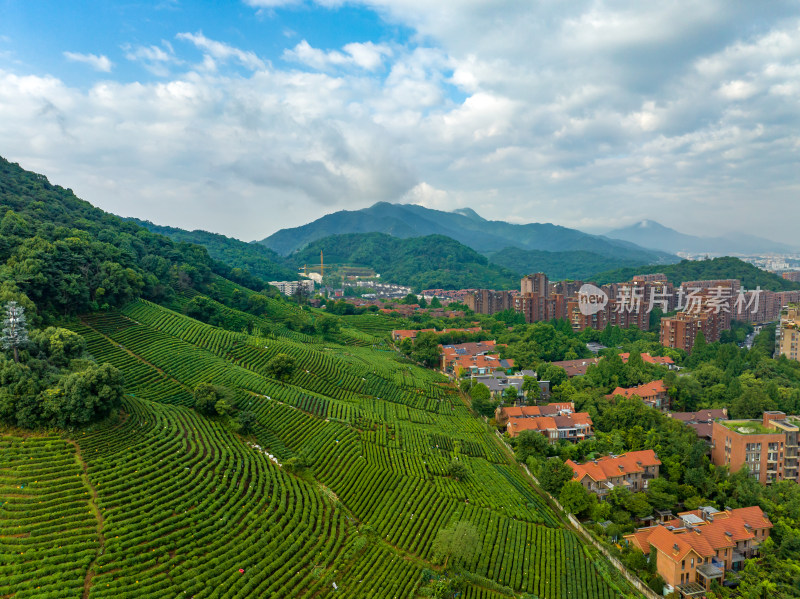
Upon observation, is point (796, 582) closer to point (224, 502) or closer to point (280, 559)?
point (280, 559)

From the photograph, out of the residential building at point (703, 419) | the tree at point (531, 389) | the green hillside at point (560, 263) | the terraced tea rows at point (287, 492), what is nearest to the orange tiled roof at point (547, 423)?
the terraced tea rows at point (287, 492)

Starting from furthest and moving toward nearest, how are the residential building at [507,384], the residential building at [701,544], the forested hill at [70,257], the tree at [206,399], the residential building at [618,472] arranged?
the residential building at [507,384], the forested hill at [70,257], the residential building at [618,472], the tree at [206,399], the residential building at [701,544]

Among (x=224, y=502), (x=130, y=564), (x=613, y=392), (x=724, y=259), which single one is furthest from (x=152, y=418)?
(x=724, y=259)

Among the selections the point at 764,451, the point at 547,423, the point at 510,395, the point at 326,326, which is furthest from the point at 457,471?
the point at 326,326

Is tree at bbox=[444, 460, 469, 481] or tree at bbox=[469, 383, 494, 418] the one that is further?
tree at bbox=[469, 383, 494, 418]

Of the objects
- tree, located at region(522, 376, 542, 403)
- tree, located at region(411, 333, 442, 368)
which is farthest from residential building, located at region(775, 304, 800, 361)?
tree, located at region(411, 333, 442, 368)

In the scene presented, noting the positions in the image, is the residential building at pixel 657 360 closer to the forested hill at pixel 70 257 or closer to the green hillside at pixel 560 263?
the forested hill at pixel 70 257

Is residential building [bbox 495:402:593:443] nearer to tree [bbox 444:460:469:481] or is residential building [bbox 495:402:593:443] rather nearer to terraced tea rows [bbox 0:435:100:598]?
tree [bbox 444:460:469:481]
